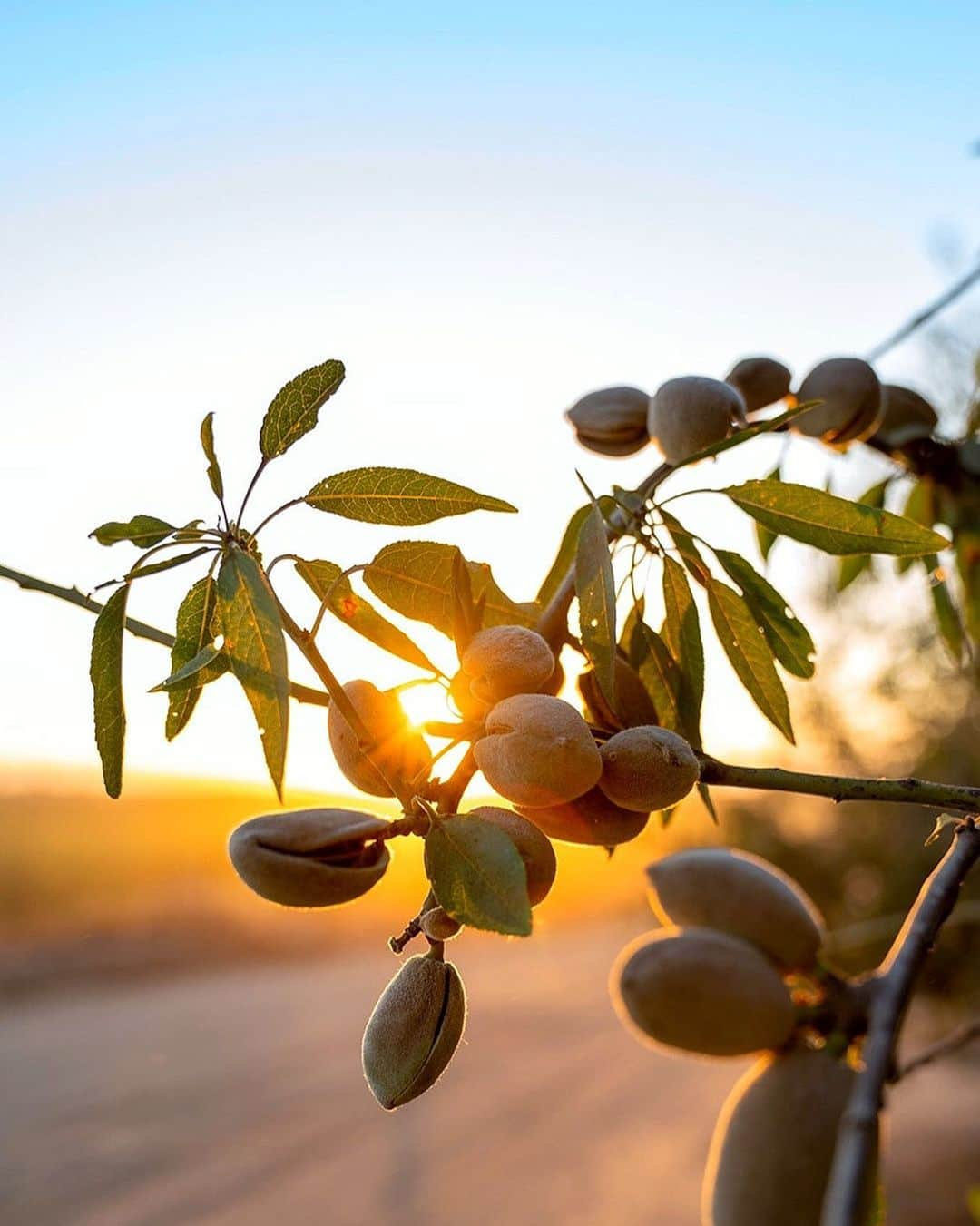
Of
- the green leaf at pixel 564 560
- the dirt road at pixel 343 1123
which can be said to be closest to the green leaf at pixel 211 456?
the green leaf at pixel 564 560

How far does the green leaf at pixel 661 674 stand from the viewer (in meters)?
0.47

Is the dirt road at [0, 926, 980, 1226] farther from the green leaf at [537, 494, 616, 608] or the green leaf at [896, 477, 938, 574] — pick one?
the green leaf at [537, 494, 616, 608]

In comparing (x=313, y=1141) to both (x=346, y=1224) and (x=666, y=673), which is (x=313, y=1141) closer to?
(x=346, y=1224)

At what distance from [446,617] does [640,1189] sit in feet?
8.47

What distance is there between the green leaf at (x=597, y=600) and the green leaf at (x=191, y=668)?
0.12 meters

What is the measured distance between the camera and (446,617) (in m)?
0.39

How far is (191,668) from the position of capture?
Answer: 322mm

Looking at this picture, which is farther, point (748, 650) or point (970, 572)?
point (970, 572)

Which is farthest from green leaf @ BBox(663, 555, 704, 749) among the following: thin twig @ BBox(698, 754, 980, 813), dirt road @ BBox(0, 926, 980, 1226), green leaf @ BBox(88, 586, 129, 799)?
dirt road @ BBox(0, 926, 980, 1226)

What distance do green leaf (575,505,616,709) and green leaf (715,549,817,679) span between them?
0.37ft

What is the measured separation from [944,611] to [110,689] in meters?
0.55

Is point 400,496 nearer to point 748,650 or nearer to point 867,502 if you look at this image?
point 748,650

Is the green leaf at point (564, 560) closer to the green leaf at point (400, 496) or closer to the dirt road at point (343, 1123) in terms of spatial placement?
the green leaf at point (400, 496)

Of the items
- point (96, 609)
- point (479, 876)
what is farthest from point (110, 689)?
point (479, 876)
